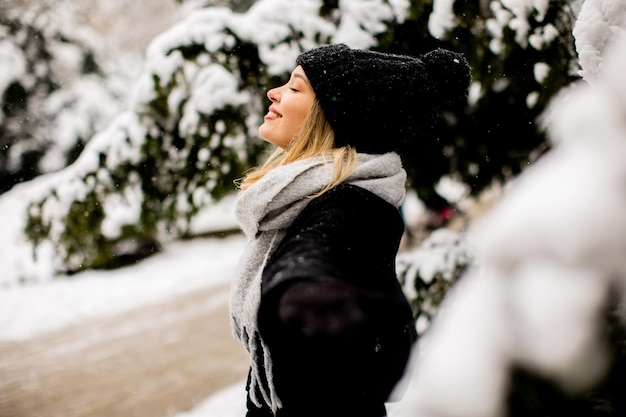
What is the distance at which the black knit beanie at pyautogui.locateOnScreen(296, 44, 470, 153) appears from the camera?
134 cm

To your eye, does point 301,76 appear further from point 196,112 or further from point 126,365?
point 126,365

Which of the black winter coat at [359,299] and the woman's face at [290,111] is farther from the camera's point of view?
the woman's face at [290,111]

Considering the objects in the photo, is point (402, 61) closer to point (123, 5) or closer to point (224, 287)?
point (224, 287)

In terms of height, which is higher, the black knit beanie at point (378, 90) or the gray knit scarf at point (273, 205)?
the black knit beanie at point (378, 90)

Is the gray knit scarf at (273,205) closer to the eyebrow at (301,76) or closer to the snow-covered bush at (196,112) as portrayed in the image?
the eyebrow at (301,76)

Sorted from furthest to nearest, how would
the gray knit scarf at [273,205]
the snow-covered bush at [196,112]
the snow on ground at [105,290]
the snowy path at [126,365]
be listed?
the snow on ground at [105,290] < the snowy path at [126,365] < the snow-covered bush at [196,112] < the gray knit scarf at [273,205]

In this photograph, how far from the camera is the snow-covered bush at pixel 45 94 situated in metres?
8.52

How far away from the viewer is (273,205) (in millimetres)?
1247

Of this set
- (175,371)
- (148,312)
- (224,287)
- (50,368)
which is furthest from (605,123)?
(224,287)

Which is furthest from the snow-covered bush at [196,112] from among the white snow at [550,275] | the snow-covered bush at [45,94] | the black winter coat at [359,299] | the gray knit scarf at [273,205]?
the snow-covered bush at [45,94]

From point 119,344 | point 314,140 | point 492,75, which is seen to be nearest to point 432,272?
point 492,75

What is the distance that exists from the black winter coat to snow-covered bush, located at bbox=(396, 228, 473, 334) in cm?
147

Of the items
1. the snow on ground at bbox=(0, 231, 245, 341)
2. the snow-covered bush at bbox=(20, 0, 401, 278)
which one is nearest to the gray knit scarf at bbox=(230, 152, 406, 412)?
the snow-covered bush at bbox=(20, 0, 401, 278)

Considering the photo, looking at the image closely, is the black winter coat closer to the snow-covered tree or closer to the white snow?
the white snow
